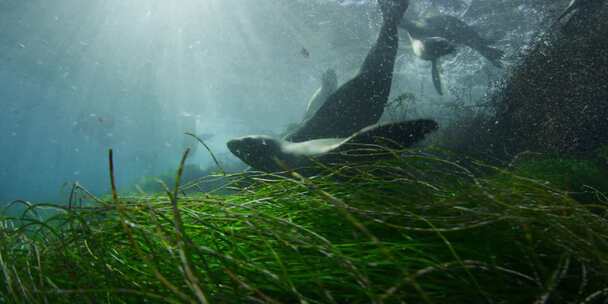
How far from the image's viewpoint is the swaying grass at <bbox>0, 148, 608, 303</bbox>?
1.05 meters

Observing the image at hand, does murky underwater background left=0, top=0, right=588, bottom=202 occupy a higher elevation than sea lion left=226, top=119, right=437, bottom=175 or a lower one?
higher

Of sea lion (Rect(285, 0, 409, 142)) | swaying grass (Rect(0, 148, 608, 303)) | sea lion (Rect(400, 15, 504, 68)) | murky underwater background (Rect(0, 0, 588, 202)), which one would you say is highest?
murky underwater background (Rect(0, 0, 588, 202))

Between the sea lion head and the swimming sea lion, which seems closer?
the sea lion head

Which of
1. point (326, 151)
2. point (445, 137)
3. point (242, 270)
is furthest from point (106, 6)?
point (242, 270)

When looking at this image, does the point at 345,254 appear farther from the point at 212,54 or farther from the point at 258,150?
the point at 212,54

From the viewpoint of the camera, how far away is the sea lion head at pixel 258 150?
14.2 ft

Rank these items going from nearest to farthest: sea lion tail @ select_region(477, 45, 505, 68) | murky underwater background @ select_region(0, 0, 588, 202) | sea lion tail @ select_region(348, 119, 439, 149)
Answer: sea lion tail @ select_region(348, 119, 439, 149) → sea lion tail @ select_region(477, 45, 505, 68) → murky underwater background @ select_region(0, 0, 588, 202)

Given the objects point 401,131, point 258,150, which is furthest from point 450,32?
point 401,131

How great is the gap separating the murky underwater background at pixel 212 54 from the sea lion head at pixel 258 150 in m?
3.84

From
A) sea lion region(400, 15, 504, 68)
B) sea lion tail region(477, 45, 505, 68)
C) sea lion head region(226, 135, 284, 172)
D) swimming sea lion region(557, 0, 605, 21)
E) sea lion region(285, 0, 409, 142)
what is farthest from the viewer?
sea lion region(400, 15, 504, 68)

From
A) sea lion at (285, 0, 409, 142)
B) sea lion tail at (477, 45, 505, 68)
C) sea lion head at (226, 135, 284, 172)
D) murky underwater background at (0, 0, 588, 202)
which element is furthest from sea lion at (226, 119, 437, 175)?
sea lion tail at (477, 45, 505, 68)

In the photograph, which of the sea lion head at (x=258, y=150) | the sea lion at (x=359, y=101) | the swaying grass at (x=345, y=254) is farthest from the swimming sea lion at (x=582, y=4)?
the swaying grass at (x=345, y=254)

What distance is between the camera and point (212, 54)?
2362 centimetres

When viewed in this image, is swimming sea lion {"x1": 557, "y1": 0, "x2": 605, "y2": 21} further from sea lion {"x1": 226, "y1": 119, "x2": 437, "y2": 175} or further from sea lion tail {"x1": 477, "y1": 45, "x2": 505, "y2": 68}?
sea lion {"x1": 226, "y1": 119, "x2": 437, "y2": 175}
